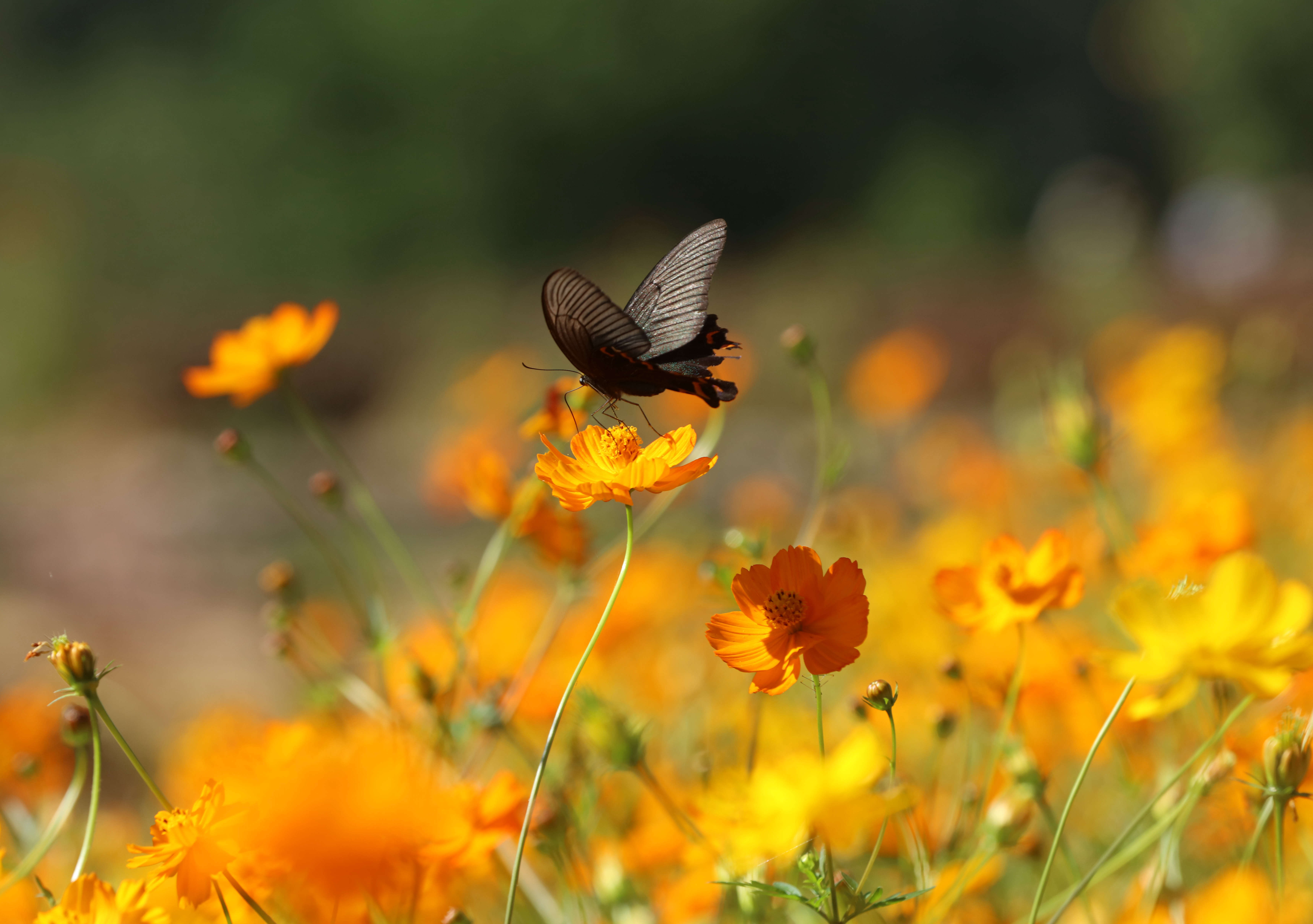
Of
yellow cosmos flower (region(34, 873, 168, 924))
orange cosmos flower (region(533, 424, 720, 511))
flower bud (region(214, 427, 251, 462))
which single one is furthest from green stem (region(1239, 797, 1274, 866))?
flower bud (region(214, 427, 251, 462))

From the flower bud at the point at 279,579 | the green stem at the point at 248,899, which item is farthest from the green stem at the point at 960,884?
the flower bud at the point at 279,579

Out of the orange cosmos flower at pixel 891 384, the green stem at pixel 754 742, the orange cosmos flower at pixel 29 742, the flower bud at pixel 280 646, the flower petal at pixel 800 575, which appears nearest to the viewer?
the flower petal at pixel 800 575

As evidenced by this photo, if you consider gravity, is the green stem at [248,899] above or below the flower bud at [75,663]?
below

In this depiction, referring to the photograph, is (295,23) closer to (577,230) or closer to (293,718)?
(577,230)

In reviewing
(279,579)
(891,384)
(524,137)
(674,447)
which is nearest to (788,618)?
(674,447)

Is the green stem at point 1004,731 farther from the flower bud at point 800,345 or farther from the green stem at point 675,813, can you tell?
the flower bud at point 800,345

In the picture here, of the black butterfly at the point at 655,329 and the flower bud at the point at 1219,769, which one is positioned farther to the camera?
the black butterfly at the point at 655,329
